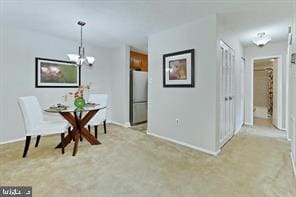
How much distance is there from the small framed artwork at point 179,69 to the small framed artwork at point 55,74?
2.47m

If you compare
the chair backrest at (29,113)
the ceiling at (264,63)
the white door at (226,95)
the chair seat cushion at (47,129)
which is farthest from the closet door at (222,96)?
the chair backrest at (29,113)

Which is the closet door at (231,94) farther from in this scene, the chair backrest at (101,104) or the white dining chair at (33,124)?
the white dining chair at (33,124)

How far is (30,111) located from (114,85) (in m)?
2.78

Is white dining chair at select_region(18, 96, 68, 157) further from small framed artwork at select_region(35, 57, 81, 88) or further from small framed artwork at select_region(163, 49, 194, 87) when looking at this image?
small framed artwork at select_region(163, 49, 194, 87)

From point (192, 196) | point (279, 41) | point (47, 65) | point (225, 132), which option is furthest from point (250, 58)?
point (47, 65)

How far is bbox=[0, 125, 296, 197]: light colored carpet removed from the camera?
1.91m

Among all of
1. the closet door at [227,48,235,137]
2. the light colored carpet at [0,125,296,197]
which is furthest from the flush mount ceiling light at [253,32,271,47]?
the light colored carpet at [0,125,296,197]

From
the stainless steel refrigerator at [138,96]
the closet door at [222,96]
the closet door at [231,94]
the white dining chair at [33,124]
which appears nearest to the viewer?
the white dining chair at [33,124]

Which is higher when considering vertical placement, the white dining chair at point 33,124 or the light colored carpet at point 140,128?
the white dining chair at point 33,124

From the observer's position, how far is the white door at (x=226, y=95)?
3312 mm

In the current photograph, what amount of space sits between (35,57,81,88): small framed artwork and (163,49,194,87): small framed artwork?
2472mm

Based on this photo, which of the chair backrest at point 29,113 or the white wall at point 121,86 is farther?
the white wall at point 121,86

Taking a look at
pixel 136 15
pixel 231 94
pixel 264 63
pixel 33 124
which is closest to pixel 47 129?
pixel 33 124

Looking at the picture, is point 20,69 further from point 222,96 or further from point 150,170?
point 222,96
